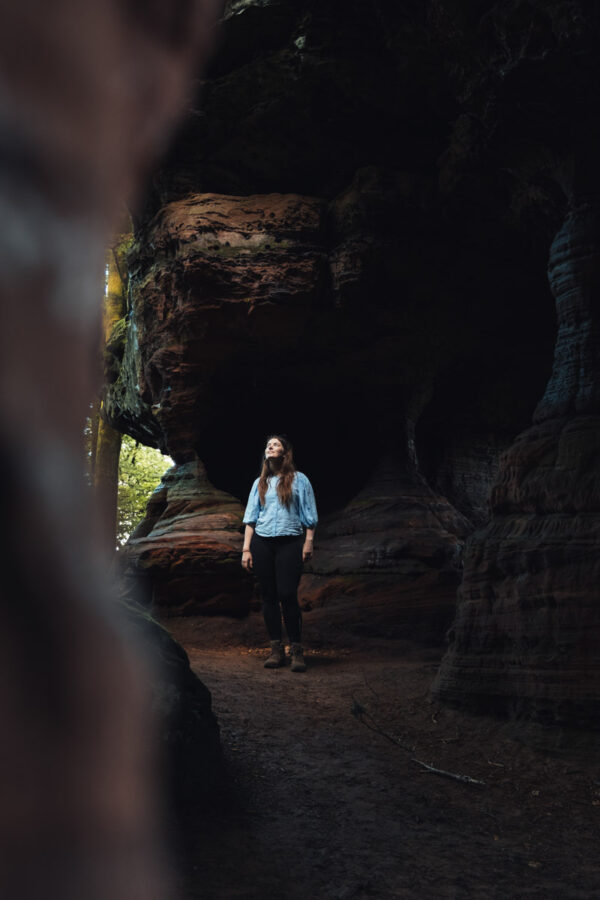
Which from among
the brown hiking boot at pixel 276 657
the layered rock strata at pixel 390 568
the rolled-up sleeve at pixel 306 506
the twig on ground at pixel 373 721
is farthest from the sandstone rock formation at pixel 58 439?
the layered rock strata at pixel 390 568

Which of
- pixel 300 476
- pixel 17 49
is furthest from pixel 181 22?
pixel 300 476

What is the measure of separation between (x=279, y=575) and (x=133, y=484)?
16816mm

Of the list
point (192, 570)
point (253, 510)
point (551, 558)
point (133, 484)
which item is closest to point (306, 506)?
point (253, 510)

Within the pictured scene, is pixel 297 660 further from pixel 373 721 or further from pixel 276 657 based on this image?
pixel 373 721

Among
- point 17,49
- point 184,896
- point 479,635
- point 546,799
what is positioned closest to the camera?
point 17,49

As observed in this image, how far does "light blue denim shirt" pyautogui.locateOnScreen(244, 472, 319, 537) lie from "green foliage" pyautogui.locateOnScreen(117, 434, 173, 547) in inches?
593

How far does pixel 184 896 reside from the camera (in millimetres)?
2199

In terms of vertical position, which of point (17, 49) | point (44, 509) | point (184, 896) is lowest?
point (184, 896)

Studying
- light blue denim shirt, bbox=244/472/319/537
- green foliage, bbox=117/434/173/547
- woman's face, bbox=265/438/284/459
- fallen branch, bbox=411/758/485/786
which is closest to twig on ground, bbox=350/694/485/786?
fallen branch, bbox=411/758/485/786

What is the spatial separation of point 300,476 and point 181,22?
19.3 ft

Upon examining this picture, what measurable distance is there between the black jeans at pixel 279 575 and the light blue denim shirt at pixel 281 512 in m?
0.09

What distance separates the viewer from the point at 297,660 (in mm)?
6648

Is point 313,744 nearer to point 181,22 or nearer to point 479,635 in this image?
point 479,635

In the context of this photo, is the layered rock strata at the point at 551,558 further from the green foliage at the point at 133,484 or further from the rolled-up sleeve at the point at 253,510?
the green foliage at the point at 133,484
